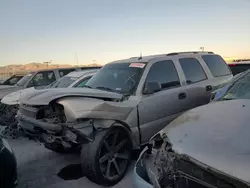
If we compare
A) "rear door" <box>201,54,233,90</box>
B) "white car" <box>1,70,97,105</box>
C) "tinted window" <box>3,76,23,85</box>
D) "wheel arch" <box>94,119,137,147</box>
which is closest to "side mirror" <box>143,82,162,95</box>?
"wheel arch" <box>94,119,137,147</box>

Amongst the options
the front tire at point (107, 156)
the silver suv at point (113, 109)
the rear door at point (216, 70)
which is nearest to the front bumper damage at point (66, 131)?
the silver suv at point (113, 109)

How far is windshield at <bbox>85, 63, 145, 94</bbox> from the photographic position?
5043 mm

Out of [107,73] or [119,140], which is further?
[107,73]

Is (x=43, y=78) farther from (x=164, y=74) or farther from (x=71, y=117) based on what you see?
(x=71, y=117)

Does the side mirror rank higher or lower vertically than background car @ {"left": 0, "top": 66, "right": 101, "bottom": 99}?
higher

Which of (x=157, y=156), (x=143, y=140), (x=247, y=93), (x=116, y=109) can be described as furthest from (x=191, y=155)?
(x=143, y=140)

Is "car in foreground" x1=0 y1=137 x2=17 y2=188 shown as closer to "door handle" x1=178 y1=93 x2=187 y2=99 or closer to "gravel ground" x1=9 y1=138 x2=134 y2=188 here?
"gravel ground" x1=9 y1=138 x2=134 y2=188

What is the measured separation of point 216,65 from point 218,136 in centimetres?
467

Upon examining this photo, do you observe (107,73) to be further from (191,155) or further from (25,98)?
(191,155)

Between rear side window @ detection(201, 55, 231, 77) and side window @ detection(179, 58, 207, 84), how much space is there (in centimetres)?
39

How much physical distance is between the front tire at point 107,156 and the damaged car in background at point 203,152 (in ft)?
3.42

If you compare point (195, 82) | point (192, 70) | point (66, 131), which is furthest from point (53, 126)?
point (192, 70)

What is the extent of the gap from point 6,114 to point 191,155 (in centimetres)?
636

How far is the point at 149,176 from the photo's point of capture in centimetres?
291
